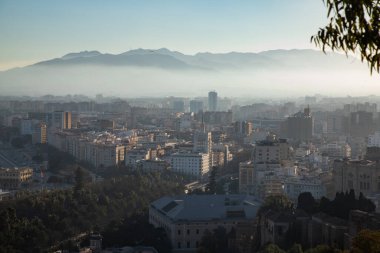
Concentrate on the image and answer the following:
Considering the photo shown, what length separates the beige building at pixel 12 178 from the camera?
55.0 ft

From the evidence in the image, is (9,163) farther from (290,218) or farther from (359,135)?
(359,135)

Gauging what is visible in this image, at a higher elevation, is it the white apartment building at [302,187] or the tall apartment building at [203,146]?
the tall apartment building at [203,146]

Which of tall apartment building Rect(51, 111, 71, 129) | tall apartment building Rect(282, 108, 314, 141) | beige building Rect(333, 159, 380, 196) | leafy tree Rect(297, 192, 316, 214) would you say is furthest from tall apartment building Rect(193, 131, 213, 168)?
leafy tree Rect(297, 192, 316, 214)

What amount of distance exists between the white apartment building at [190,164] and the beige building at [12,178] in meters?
4.23

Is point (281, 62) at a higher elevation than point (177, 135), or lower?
higher

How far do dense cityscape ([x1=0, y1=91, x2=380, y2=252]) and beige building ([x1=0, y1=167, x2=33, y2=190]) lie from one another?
0.03 m

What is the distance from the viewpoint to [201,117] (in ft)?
129

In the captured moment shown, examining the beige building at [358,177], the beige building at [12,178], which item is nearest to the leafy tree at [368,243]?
the beige building at [358,177]

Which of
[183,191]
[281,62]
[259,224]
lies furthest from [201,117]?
[281,62]

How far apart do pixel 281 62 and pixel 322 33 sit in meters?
79.3

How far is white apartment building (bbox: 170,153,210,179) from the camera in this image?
1922cm

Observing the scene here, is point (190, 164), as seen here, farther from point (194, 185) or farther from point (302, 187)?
point (302, 187)

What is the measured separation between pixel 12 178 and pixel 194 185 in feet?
15.1

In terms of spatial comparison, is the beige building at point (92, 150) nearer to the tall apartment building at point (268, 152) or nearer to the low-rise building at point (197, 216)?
the tall apartment building at point (268, 152)
